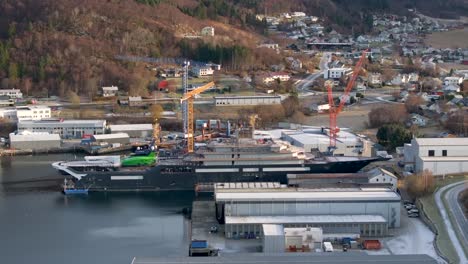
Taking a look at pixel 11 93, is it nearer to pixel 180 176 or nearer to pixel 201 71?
pixel 201 71

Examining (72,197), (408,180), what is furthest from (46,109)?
(408,180)

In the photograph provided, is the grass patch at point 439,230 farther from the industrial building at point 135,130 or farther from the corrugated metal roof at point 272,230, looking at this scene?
the industrial building at point 135,130

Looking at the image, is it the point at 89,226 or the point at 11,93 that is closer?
the point at 89,226

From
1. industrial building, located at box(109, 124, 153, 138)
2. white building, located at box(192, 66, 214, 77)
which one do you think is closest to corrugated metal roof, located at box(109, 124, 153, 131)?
industrial building, located at box(109, 124, 153, 138)

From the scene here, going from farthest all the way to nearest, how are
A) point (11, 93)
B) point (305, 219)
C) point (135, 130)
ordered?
1. point (11, 93)
2. point (135, 130)
3. point (305, 219)

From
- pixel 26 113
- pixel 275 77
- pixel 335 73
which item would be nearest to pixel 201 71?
pixel 275 77

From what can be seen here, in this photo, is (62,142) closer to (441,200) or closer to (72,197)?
(72,197)
